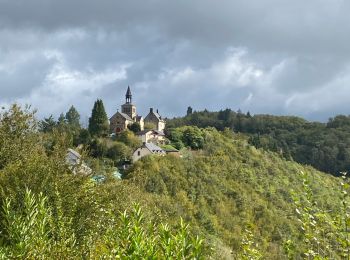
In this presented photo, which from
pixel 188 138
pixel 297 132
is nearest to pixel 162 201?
pixel 188 138

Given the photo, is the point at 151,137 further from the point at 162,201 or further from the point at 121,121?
the point at 162,201

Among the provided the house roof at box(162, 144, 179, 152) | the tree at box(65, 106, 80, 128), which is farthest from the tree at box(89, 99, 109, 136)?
the tree at box(65, 106, 80, 128)

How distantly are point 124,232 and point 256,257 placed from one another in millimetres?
3055

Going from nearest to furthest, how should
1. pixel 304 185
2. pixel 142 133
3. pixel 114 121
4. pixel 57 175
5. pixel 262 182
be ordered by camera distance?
pixel 304 185 → pixel 57 175 → pixel 262 182 → pixel 142 133 → pixel 114 121

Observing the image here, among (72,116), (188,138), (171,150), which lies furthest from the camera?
(72,116)

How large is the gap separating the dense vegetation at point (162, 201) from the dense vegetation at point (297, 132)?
53.9 meters

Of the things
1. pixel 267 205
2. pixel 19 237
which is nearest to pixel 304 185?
pixel 19 237

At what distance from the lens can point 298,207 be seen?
24.1 ft

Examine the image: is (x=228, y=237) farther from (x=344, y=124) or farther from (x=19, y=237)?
(x=344, y=124)

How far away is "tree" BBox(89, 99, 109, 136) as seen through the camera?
75812 mm

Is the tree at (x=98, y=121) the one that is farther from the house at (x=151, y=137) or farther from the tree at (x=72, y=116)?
the tree at (x=72, y=116)

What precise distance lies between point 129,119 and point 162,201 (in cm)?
3906

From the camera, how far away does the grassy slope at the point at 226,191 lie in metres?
52.7

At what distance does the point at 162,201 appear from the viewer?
160 feet
